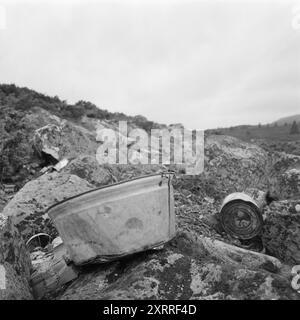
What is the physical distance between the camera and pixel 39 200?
15.6ft

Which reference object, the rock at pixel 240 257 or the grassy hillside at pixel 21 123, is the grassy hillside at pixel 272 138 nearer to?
the grassy hillside at pixel 21 123

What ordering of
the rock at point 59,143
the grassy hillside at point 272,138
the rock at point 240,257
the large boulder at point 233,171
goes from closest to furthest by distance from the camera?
1. the rock at point 240,257
2. the large boulder at point 233,171
3. the rock at point 59,143
4. the grassy hillside at point 272,138

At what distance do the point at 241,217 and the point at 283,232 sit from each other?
2.10 feet

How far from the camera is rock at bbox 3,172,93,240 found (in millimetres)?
4391

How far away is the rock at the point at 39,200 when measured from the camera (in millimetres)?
4391

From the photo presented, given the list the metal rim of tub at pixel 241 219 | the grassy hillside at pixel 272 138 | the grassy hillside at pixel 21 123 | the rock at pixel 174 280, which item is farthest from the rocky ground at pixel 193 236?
the grassy hillside at pixel 272 138

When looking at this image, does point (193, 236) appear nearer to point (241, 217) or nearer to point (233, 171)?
point (241, 217)

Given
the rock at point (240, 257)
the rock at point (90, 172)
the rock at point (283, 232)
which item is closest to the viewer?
the rock at point (240, 257)

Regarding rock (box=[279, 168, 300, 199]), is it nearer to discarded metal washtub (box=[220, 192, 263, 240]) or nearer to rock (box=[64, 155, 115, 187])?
discarded metal washtub (box=[220, 192, 263, 240])

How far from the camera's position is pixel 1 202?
6.52 meters

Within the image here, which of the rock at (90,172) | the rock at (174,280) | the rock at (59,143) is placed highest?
the rock at (59,143)

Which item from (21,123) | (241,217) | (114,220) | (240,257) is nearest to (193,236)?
(240,257)

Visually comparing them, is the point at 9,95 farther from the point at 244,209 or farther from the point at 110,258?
the point at 110,258

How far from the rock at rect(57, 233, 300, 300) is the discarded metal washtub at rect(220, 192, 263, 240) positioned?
6.15 feet
